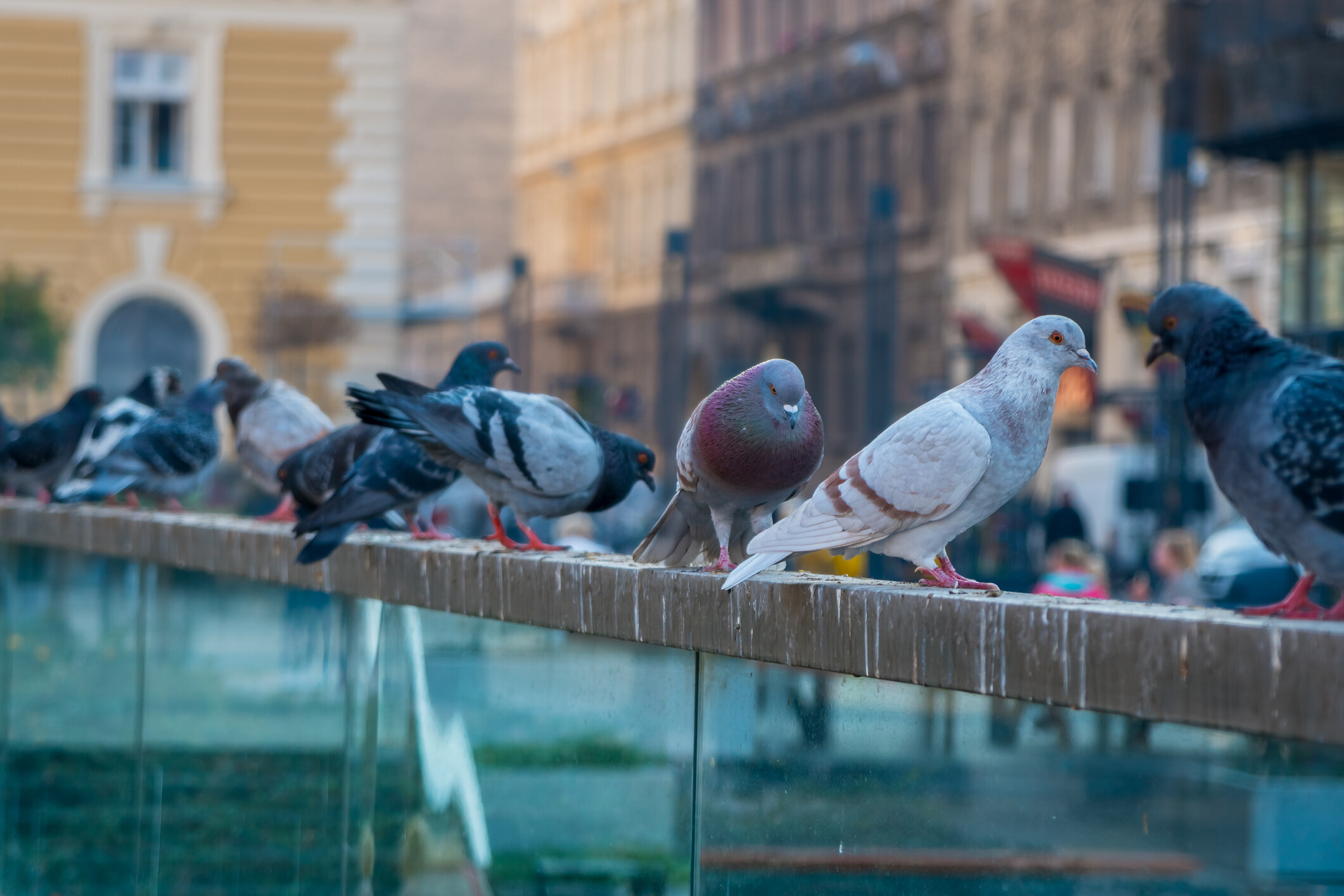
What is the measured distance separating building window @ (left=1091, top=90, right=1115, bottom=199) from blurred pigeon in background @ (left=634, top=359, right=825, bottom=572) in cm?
2679

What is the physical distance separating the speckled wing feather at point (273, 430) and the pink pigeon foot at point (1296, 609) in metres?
5.06

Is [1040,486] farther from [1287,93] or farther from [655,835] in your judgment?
[655,835]

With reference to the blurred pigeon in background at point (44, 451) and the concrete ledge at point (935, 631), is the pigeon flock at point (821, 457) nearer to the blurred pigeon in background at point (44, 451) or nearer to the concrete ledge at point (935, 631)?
the concrete ledge at point (935, 631)

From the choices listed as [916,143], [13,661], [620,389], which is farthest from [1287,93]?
[620,389]

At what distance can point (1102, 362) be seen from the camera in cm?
2984

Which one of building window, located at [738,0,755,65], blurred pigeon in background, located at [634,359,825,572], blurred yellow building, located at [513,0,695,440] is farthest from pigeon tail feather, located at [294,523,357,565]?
building window, located at [738,0,755,65]

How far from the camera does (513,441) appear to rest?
5.49m

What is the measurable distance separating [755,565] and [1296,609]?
1.02m

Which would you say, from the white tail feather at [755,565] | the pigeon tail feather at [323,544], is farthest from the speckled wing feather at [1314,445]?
the pigeon tail feather at [323,544]

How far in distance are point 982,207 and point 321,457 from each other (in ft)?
96.4

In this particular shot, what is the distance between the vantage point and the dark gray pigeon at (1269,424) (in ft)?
11.1

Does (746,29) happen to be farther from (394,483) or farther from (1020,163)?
(394,483)

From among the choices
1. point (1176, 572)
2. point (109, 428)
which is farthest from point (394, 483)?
point (1176, 572)

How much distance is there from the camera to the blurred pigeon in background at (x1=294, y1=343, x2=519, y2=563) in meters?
5.67
